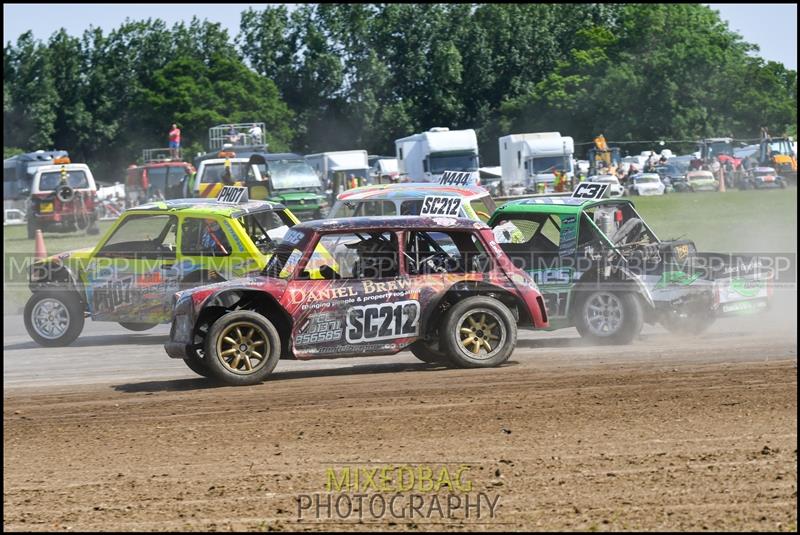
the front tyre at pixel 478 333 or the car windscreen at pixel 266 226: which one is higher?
the car windscreen at pixel 266 226

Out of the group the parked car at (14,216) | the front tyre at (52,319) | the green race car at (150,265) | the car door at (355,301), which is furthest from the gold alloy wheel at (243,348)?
the parked car at (14,216)

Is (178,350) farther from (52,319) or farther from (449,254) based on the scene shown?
(52,319)

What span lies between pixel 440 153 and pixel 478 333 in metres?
33.4

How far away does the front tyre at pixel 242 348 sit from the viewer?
983cm

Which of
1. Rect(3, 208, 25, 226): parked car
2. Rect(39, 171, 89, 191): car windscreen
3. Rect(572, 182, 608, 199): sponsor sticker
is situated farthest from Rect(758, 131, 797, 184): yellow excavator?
Rect(572, 182, 608, 199): sponsor sticker

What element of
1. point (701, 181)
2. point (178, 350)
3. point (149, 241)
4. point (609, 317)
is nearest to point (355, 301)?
point (178, 350)

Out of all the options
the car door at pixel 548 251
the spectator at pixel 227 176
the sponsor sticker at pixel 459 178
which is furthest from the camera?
the spectator at pixel 227 176

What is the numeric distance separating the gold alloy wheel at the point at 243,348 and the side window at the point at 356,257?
31.2 inches

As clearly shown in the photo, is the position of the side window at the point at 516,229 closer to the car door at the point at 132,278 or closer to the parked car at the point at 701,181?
the car door at the point at 132,278

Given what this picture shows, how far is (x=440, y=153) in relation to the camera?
43.4 m

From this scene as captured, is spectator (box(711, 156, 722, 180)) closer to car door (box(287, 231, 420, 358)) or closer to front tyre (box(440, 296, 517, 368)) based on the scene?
front tyre (box(440, 296, 517, 368))

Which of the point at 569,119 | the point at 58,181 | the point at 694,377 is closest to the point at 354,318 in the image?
the point at 694,377

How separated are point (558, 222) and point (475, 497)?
7072 millimetres

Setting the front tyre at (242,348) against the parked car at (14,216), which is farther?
the parked car at (14,216)
